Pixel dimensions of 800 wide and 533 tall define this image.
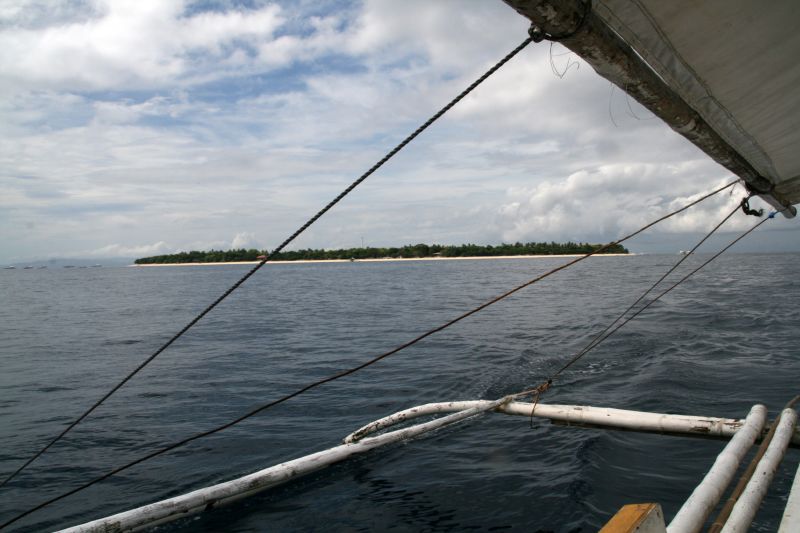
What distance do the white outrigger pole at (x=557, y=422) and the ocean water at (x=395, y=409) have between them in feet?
0.74

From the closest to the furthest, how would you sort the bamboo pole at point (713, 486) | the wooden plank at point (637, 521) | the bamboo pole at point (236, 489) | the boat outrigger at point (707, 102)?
the wooden plank at point (637, 521) < the boat outrigger at point (707, 102) < the bamboo pole at point (713, 486) < the bamboo pole at point (236, 489)

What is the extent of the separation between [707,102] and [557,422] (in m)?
4.76

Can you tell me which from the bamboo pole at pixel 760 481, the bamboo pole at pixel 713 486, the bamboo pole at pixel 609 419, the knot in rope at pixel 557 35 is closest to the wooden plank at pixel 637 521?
the bamboo pole at pixel 713 486

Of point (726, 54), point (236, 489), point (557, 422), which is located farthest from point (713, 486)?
point (236, 489)

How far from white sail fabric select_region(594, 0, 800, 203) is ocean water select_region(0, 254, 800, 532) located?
13.2 ft

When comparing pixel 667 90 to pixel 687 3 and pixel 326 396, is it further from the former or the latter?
pixel 326 396

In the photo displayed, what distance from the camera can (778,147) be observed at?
15.9 ft

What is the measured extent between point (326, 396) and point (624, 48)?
9.56 m

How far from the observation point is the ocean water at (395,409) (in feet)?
19.2

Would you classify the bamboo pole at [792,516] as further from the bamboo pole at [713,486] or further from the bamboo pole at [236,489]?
the bamboo pole at [236,489]

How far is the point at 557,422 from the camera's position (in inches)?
274

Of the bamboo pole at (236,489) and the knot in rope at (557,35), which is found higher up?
the knot in rope at (557,35)

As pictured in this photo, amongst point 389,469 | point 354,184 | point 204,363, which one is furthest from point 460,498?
point 204,363

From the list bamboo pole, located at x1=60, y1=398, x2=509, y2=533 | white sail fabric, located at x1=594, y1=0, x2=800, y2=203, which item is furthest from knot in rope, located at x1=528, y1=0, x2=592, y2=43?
bamboo pole, located at x1=60, y1=398, x2=509, y2=533
